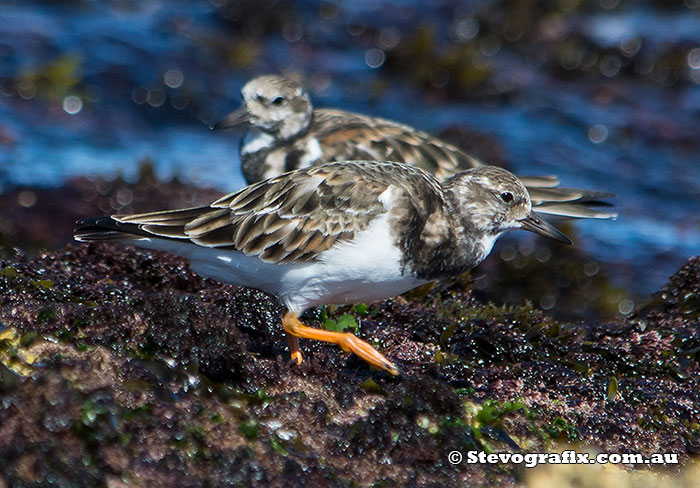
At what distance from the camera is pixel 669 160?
10.5 metres

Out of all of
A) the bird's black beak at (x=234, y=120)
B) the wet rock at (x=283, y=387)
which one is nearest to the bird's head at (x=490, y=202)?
the wet rock at (x=283, y=387)

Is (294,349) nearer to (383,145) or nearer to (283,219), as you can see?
(283,219)

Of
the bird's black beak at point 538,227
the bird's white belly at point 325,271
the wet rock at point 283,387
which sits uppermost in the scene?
the bird's black beak at point 538,227

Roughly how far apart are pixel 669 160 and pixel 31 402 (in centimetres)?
901

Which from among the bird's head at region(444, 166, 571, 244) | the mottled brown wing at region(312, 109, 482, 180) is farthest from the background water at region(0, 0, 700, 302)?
the bird's head at region(444, 166, 571, 244)

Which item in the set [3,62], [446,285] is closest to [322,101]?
[3,62]

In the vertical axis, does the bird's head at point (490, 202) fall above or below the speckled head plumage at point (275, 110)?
below

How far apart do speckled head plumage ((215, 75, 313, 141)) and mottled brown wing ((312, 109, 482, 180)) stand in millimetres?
143

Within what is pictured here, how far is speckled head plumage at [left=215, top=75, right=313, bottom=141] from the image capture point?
19.9 feet

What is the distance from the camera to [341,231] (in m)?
3.88

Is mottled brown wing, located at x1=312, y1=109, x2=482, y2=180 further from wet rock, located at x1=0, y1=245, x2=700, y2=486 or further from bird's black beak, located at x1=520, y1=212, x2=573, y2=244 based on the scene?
bird's black beak, located at x1=520, y1=212, x2=573, y2=244

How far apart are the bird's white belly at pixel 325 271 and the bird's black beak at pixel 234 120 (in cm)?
203

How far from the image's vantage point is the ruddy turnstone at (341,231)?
3.83m

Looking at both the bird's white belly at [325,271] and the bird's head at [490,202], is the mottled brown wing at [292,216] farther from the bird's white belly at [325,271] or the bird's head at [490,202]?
the bird's head at [490,202]
